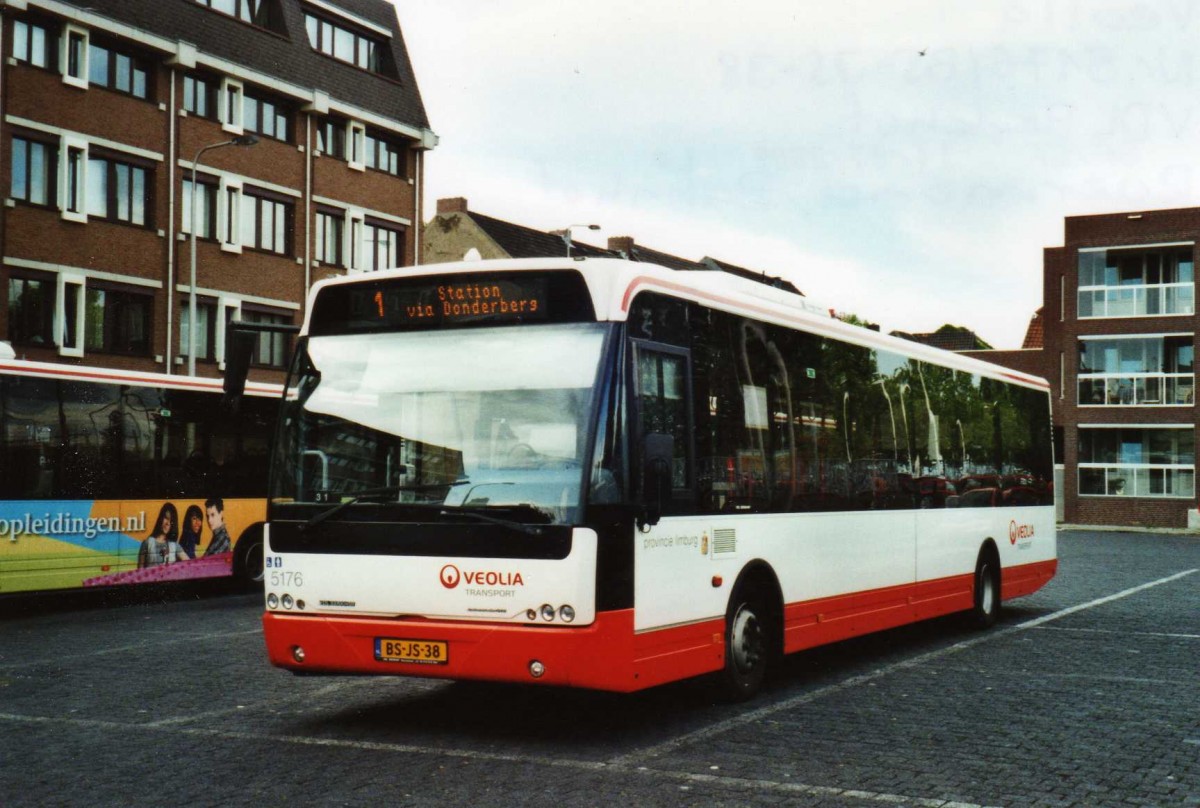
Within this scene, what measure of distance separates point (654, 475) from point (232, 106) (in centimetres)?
3362

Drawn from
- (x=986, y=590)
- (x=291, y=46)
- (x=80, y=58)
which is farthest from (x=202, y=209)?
(x=986, y=590)

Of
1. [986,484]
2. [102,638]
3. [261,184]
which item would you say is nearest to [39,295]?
[261,184]

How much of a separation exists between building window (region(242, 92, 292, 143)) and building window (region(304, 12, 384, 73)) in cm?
295

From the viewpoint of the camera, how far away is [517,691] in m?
11.4

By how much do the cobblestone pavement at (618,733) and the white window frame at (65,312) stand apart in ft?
68.0

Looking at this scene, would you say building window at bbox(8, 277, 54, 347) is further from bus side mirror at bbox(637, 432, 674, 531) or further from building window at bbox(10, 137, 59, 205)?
bus side mirror at bbox(637, 432, 674, 531)

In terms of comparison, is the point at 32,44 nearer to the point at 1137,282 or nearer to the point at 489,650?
the point at 489,650

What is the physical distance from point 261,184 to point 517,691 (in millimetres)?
31708

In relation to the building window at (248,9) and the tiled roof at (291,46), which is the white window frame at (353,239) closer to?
the tiled roof at (291,46)

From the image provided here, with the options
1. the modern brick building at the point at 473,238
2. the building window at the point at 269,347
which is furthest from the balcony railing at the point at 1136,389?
the building window at the point at 269,347

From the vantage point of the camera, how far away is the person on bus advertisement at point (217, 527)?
20422mm

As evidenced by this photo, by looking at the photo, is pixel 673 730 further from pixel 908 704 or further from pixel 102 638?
pixel 102 638

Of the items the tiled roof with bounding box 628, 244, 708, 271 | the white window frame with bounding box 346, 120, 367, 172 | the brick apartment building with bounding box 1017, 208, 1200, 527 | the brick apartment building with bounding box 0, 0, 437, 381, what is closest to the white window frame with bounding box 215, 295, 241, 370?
the brick apartment building with bounding box 0, 0, 437, 381

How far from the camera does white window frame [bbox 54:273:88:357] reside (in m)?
34.0
